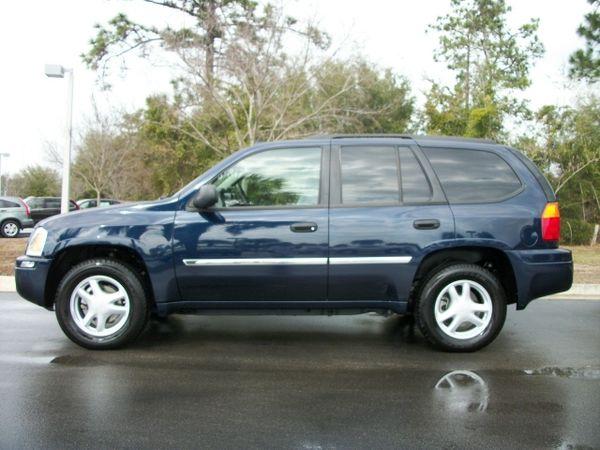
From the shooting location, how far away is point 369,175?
16.3 ft

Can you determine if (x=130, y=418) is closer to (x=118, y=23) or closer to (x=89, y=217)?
(x=89, y=217)

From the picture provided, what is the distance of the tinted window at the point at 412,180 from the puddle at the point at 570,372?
161 cm

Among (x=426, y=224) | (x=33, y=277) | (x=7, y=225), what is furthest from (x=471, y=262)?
(x=7, y=225)

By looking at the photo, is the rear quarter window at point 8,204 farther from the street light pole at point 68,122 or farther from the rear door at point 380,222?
the rear door at point 380,222

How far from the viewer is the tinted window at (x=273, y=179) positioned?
16.2 feet

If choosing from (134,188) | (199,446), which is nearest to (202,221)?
(199,446)

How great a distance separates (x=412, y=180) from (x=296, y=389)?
2047 mm

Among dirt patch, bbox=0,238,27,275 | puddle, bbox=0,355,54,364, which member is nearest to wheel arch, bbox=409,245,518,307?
puddle, bbox=0,355,54,364

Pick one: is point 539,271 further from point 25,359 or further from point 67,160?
point 67,160

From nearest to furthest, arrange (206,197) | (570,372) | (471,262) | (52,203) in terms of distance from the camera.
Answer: (570,372) → (206,197) → (471,262) → (52,203)

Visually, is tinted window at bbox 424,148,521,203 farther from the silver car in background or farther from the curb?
the silver car in background

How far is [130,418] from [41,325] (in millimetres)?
2979

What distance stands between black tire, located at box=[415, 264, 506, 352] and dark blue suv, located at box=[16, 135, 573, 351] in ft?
0.03

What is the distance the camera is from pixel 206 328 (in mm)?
5883
